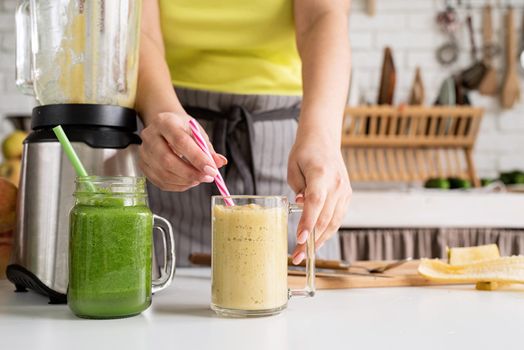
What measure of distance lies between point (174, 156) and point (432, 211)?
1.41m

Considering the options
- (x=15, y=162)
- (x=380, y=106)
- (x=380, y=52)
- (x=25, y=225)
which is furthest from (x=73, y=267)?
(x=380, y=52)

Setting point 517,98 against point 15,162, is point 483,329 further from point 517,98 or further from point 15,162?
point 517,98

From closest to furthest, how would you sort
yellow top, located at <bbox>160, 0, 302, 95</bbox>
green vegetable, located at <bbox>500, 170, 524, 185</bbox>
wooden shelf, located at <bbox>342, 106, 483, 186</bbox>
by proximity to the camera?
yellow top, located at <bbox>160, 0, 302, 95</bbox> < green vegetable, located at <bbox>500, 170, 524, 185</bbox> < wooden shelf, located at <bbox>342, 106, 483, 186</bbox>

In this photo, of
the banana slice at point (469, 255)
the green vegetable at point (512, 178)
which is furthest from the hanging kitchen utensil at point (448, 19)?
the banana slice at point (469, 255)

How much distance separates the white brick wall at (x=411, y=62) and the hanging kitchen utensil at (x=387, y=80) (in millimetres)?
190

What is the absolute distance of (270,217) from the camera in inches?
26.0

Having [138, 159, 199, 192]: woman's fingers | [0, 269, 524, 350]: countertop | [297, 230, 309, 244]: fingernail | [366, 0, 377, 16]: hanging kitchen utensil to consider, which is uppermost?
[366, 0, 377, 16]: hanging kitchen utensil

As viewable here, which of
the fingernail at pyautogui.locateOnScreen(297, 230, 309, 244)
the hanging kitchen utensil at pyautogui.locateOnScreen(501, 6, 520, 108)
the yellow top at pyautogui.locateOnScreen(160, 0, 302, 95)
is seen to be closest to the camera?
the fingernail at pyautogui.locateOnScreen(297, 230, 309, 244)

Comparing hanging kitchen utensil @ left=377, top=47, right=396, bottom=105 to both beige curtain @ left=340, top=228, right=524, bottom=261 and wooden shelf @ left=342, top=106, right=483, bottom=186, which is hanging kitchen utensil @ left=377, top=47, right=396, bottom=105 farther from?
beige curtain @ left=340, top=228, right=524, bottom=261

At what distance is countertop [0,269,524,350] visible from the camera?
0.56m

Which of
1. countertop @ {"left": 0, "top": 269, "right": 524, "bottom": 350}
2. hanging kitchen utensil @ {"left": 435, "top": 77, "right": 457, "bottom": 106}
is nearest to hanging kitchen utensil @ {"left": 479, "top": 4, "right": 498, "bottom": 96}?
hanging kitchen utensil @ {"left": 435, "top": 77, "right": 457, "bottom": 106}

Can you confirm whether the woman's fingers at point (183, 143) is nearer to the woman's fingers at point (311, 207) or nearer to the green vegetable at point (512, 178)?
the woman's fingers at point (311, 207)

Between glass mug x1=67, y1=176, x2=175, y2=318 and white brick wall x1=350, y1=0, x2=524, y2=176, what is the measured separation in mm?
2317

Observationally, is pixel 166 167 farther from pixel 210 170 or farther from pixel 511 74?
pixel 511 74
